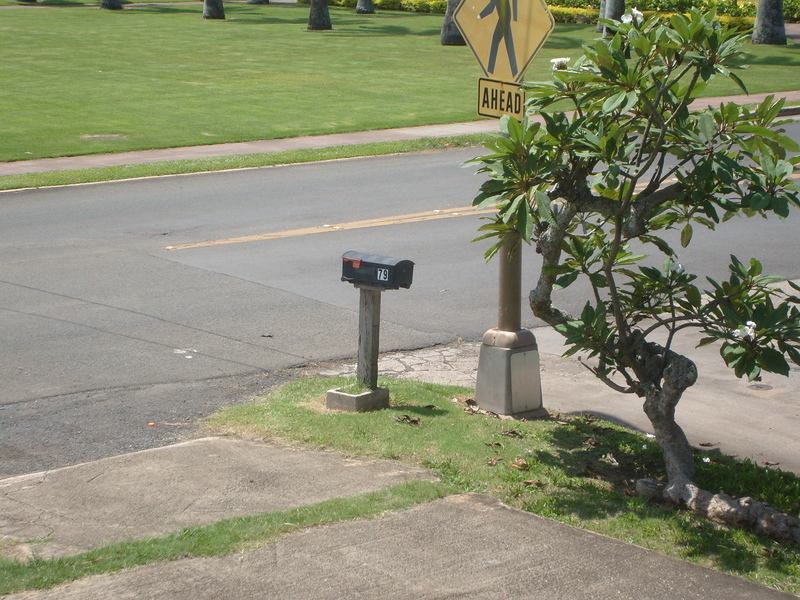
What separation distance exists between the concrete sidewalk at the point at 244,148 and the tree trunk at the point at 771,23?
67.2 feet

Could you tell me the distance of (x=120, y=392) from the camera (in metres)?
7.34

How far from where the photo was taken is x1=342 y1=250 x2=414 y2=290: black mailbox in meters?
6.45

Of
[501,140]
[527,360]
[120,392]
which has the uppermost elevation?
[501,140]

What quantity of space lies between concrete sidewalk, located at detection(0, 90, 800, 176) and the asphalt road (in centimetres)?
252

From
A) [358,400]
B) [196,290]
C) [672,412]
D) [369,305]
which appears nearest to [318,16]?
[196,290]

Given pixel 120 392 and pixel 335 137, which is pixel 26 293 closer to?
pixel 120 392

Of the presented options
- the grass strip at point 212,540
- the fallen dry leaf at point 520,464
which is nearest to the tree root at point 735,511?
the fallen dry leaf at point 520,464

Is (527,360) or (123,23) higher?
(123,23)

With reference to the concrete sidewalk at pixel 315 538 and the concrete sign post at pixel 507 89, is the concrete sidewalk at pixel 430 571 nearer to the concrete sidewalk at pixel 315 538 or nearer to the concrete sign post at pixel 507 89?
the concrete sidewalk at pixel 315 538

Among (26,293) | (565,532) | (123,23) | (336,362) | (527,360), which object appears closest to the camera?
(565,532)

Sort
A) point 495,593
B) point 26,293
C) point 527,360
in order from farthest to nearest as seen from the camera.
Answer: point 26,293, point 527,360, point 495,593

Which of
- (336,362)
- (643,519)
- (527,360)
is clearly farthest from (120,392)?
(643,519)

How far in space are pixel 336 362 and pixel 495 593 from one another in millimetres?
4284

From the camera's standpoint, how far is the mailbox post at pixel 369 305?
6.48 m
